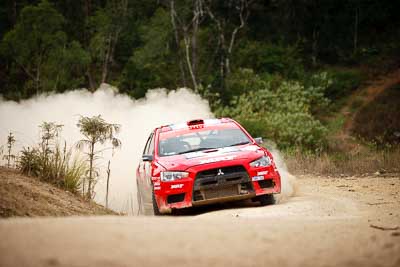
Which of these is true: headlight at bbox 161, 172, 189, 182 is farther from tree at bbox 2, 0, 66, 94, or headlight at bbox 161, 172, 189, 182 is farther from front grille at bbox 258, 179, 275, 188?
tree at bbox 2, 0, 66, 94

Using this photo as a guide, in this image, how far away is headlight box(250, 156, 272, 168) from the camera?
11.9 meters

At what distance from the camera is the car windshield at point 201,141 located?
1291cm

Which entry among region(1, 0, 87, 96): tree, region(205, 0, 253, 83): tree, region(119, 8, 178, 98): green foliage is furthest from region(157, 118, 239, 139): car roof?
region(1, 0, 87, 96): tree

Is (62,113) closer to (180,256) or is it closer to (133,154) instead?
(133,154)

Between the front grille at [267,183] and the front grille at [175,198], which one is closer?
the front grille at [175,198]

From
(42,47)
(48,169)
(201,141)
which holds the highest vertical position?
(42,47)

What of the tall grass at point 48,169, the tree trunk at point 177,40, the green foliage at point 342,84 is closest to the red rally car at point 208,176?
the tall grass at point 48,169

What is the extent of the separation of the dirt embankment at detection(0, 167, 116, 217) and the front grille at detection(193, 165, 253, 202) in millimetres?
1851

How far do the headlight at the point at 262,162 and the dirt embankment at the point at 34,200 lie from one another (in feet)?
9.14

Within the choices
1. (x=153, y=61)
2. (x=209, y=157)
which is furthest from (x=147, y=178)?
(x=153, y=61)

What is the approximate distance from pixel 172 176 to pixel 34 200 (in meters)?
2.27

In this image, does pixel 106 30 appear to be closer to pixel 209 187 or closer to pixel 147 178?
pixel 147 178

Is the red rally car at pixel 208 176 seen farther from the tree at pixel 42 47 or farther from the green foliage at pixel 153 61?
the tree at pixel 42 47

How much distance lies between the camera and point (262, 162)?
11984mm
